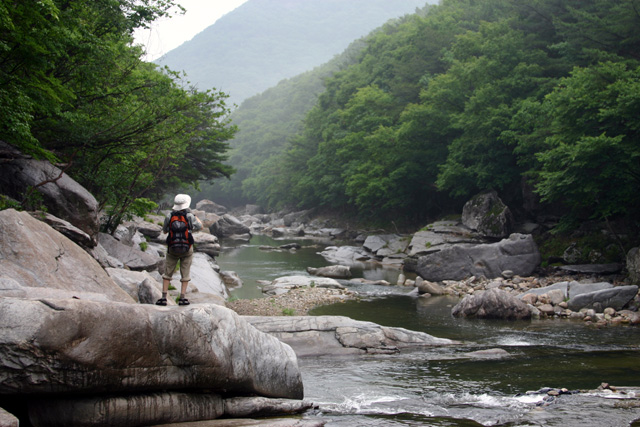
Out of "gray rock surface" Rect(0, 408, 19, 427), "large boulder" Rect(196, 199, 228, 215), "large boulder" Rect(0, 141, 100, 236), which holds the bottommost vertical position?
"gray rock surface" Rect(0, 408, 19, 427)

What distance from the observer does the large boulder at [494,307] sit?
1667 cm

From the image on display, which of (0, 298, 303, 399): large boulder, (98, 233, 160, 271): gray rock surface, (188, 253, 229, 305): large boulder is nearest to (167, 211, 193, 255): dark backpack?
(0, 298, 303, 399): large boulder

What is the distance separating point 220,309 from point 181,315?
69 cm

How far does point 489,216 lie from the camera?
3136cm

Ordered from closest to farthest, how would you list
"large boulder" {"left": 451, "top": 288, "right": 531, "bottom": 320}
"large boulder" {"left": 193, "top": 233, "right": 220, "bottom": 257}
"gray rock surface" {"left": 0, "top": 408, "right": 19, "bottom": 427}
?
"gray rock surface" {"left": 0, "top": 408, "right": 19, "bottom": 427} → "large boulder" {"left": 451, "top": 288, "right": 531, "bottom": 320} → "large boulder" {"left": 193, "top": 233, "right": 220, "bottom": 257}

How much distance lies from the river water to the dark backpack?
3.47 meters

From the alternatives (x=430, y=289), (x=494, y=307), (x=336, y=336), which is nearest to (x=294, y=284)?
(x=430, y=289)

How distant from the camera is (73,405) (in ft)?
19.2

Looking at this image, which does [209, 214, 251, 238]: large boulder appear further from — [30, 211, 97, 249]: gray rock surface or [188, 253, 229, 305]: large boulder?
[30, 211, 97, 249]: gray rock surface

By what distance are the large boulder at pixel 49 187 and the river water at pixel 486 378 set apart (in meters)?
7.83

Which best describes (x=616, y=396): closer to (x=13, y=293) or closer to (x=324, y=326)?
(x=324, y=326)

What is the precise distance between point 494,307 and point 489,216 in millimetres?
15592

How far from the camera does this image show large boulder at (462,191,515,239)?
3064 centimetres

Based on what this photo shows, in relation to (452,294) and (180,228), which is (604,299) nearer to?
(452,294)
